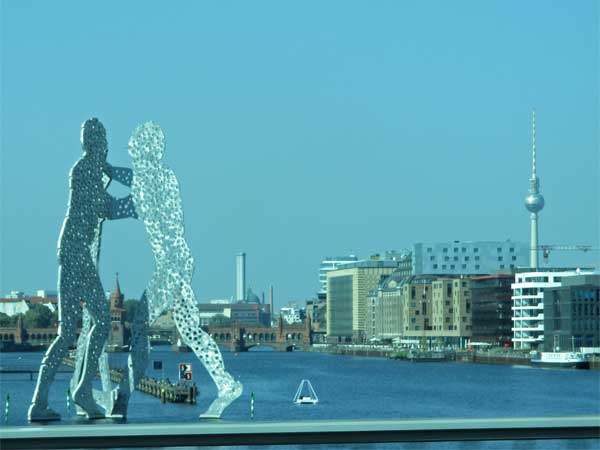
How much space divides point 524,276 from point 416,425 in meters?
90.7

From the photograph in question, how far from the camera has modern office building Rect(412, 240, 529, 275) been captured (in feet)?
468

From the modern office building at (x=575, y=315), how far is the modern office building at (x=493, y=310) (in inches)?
625

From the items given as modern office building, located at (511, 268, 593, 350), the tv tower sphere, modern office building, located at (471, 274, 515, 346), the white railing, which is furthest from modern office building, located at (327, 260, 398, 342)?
the white railing

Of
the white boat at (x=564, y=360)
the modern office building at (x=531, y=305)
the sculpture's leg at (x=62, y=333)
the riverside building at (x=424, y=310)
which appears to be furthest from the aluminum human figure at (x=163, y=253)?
the riverside building at (x=424, y=310)

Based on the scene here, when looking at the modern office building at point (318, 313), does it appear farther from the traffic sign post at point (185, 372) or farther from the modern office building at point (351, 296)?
the traffic sign post at point (185, 372)

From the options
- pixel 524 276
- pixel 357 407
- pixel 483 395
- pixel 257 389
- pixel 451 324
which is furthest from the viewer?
pixel 451 324

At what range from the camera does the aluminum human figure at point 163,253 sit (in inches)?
1089

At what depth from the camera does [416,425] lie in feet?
31.2

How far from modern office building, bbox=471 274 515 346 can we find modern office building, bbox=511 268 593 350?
269 inches

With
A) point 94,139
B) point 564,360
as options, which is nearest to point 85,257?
point 94,139

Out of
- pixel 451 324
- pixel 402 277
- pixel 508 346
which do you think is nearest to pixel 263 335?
pixel 402 277

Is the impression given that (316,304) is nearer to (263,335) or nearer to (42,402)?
(263,335)

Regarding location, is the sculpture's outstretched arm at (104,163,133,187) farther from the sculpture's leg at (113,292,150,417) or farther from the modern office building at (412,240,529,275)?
the modern office building at (412,240,529,275)

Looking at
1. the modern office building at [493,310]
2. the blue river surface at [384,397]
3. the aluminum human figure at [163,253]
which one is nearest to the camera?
the aluminum human figure at [163,253]
